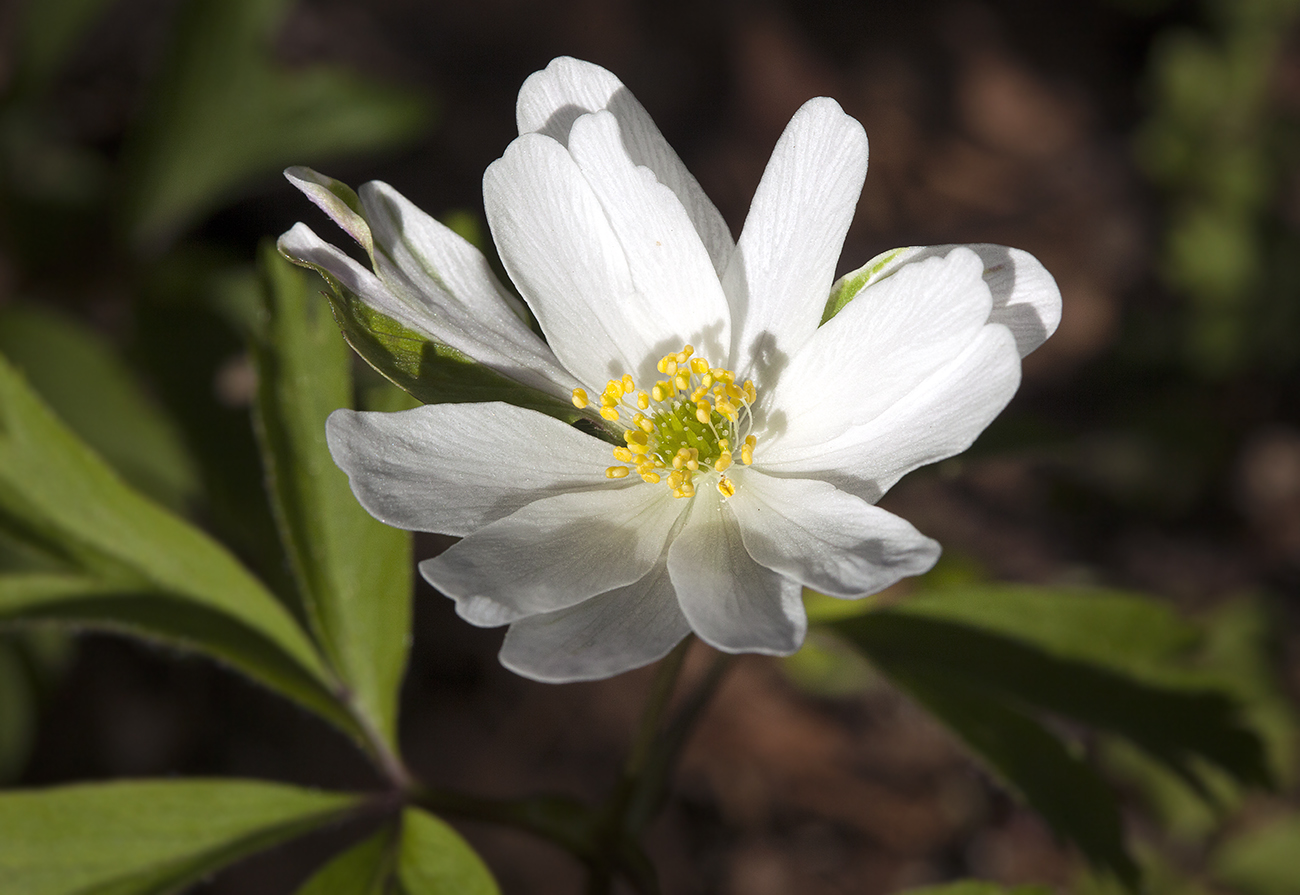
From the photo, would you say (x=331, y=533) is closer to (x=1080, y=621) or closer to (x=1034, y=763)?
(x=1034, y=763)

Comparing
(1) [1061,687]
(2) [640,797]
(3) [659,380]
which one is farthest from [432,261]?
(1) [1061,687]

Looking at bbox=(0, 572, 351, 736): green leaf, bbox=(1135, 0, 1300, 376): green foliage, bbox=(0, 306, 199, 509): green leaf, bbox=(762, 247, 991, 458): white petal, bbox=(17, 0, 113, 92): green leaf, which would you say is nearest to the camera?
bbox=(762, 247, 991, 458): white petal

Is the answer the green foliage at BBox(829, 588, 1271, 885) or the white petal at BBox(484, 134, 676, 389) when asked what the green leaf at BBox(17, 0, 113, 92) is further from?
the green foliage at BBox(829, 588, 1271, 885)

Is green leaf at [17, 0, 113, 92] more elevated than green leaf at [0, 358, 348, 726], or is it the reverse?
green leaf at [17, 0, 113, 92]

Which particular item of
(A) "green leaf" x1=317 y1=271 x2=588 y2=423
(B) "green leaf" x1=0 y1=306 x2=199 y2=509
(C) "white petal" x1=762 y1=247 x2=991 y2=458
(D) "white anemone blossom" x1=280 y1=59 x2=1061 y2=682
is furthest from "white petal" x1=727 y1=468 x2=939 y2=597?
(B) "green leaf" x1=0 y1=306 x2=199 y2=509

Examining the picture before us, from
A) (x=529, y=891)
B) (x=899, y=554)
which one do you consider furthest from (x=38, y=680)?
(x=899, y=554)

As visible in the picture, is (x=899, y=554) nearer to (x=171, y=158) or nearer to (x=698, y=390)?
(x=698, y=390)
